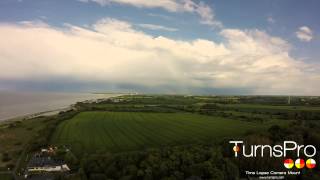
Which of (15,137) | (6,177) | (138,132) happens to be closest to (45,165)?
(6,177)

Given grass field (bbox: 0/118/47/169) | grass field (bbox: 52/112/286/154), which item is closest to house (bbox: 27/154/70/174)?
grass field (bbox: 0/118/47/169)

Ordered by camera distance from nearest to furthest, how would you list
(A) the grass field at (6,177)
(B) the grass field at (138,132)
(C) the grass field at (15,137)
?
(A) the grass field at (6,177)
(C) the grass field at (15,137)
(B) the grass field at (138,132)

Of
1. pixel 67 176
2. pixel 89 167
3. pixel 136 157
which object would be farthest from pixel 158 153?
pixel 67 176

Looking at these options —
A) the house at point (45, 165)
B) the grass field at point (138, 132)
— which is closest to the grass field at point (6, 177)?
the house at point (45, 165)

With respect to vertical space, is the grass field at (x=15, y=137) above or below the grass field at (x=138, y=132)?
below

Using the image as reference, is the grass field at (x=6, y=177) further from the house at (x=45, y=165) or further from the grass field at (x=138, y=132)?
the grass field at (x=138, y=132)

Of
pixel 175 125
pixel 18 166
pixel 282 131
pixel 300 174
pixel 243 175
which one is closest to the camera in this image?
pixel 300 174

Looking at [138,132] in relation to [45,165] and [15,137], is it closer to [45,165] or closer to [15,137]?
[45,165]

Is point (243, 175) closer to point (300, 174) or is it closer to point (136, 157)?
point (300, 174)
